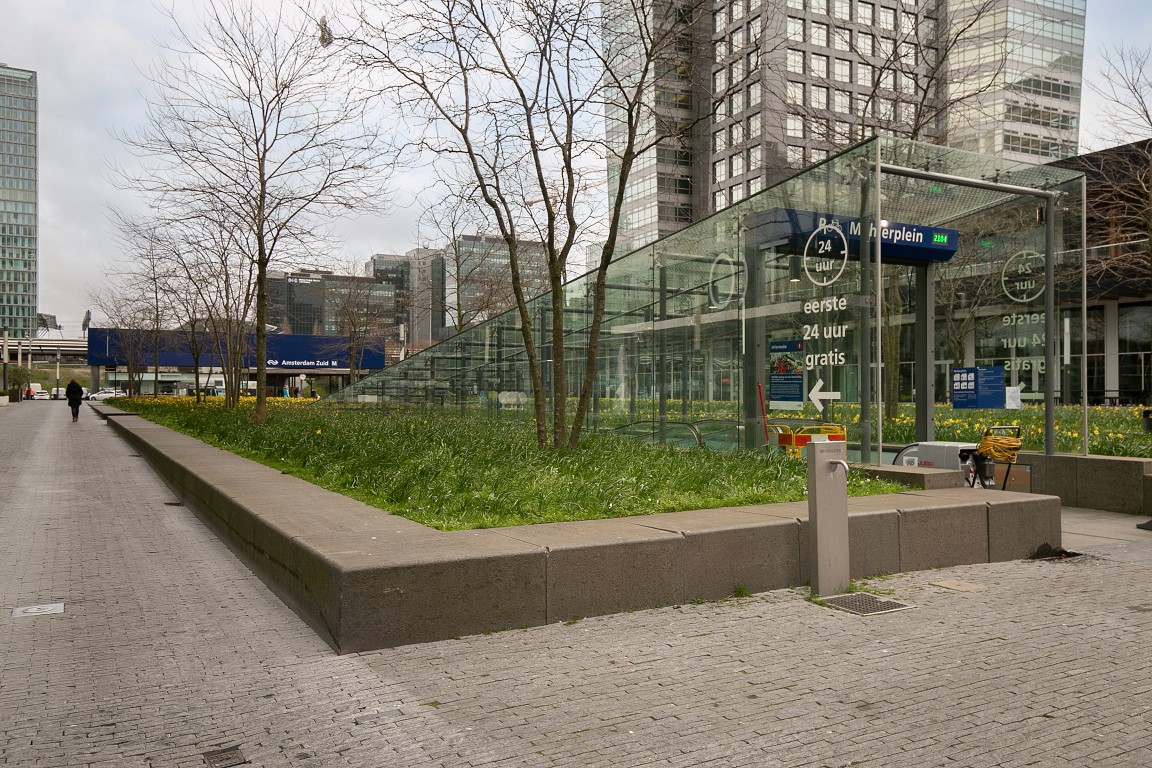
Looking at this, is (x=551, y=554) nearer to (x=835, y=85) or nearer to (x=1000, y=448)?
(x=1000, y=448)

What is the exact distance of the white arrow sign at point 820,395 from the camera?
10992 mm

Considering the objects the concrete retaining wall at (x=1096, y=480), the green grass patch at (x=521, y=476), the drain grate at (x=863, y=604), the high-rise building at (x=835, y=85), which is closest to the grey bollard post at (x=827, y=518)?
the drain grate at (x=863, y=604)

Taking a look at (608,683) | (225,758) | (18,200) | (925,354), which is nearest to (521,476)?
(608,683)

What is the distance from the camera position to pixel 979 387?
12133 mm

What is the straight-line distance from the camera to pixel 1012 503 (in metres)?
7.76

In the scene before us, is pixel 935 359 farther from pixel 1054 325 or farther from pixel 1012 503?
pixel 1012 503

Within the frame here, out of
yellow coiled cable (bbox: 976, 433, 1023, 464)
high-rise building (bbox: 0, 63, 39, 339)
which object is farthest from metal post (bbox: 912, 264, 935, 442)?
high-rise building (bbox: 0, 63, 39, 339)

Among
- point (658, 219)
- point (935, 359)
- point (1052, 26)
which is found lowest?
point (935, 359)

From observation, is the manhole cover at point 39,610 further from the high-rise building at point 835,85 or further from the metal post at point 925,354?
the metal post at point 925,354

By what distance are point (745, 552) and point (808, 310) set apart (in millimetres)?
5824

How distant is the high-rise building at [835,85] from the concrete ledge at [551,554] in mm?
6320

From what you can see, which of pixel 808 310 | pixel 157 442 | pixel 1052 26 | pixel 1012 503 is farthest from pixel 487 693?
pixel 1052 26

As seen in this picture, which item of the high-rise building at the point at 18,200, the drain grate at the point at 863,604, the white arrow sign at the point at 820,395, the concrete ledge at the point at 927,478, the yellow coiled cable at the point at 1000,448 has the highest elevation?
the high-rise building at the point at 18,200

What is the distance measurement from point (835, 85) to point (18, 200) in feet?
535
